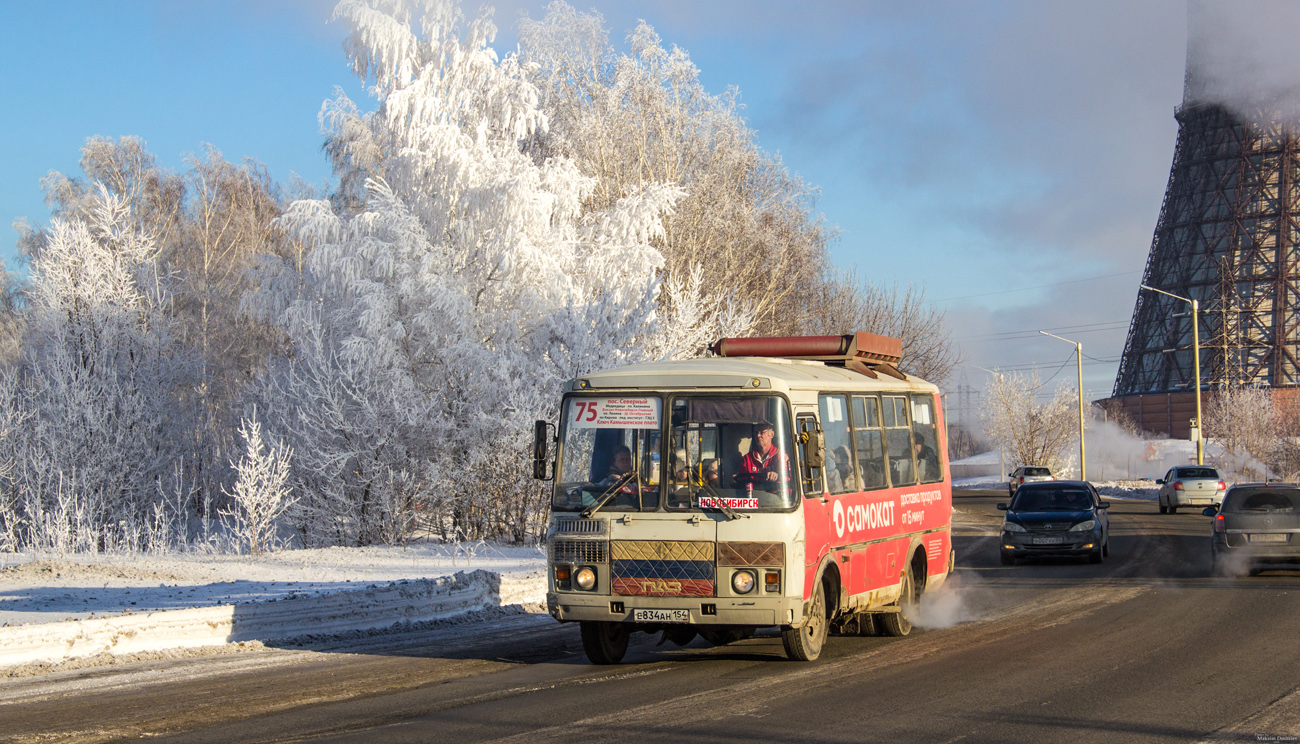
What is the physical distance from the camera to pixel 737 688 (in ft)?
31.2

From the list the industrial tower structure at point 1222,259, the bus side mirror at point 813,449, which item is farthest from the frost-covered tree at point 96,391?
the industrial tower structure at point 1222,259

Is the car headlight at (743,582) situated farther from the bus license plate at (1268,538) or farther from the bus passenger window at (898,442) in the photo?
the bus license plate at (1268,538)

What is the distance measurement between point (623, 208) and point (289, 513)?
421 inches

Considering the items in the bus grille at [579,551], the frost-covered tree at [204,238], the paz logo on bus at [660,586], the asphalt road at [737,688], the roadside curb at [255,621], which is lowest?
the asphalt road at [737,688]

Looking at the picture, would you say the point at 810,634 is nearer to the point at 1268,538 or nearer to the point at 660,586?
the point at 660,586

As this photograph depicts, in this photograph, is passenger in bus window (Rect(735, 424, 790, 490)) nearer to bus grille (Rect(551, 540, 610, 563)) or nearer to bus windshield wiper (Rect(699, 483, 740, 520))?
bus windshield wiper (Rect(699, 483, 740, 520))

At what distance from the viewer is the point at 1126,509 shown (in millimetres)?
46375

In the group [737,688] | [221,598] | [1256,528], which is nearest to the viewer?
[737,688]

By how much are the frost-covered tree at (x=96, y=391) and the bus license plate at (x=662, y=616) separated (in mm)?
21004

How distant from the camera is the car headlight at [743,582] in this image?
995 cm

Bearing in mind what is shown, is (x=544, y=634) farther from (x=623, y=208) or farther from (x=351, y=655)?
(x=623, y=208)

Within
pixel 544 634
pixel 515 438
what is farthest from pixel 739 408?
pixel 515 438

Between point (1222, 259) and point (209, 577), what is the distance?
10474cm

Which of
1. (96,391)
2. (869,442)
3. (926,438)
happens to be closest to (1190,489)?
(926,438)
